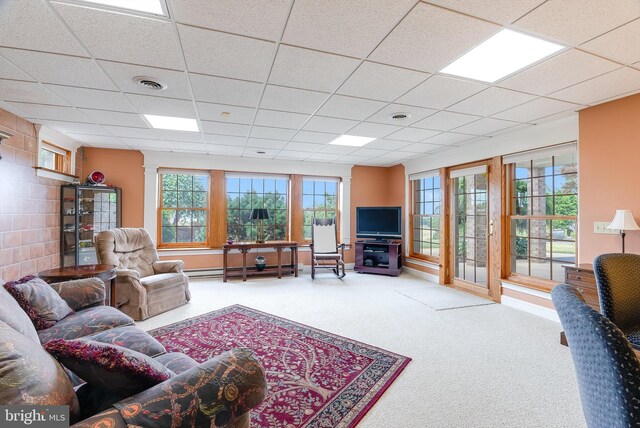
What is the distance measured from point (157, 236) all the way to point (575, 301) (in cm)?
610

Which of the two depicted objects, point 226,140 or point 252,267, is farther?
point 252,267

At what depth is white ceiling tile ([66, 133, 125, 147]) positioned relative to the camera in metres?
4.41

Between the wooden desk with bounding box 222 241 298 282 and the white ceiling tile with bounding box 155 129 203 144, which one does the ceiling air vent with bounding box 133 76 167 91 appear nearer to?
the white ceiling tile with bounding box 155 129 203 144

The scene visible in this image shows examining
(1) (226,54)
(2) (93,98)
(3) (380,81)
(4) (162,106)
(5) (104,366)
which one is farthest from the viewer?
(4) (162,106)

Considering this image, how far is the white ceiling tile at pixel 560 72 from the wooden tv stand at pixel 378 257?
12.5 feet

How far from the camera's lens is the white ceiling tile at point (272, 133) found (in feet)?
13.2

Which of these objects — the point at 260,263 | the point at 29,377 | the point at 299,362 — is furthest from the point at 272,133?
the point at 29,377

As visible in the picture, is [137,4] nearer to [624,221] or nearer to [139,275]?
[139,275]

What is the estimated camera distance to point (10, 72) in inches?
95.2

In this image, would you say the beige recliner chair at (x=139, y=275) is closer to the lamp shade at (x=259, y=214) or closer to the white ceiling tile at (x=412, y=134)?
the lamp shade at (x=259, y=214)

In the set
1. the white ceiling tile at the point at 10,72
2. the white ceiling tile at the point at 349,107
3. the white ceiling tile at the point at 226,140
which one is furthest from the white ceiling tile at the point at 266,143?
the white ceiling tile at the point at 10,72

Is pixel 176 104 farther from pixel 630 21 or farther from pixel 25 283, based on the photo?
pixel 630 21

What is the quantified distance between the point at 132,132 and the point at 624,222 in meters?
5.79

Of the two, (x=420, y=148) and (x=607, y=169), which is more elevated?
(x=420, y=148)
